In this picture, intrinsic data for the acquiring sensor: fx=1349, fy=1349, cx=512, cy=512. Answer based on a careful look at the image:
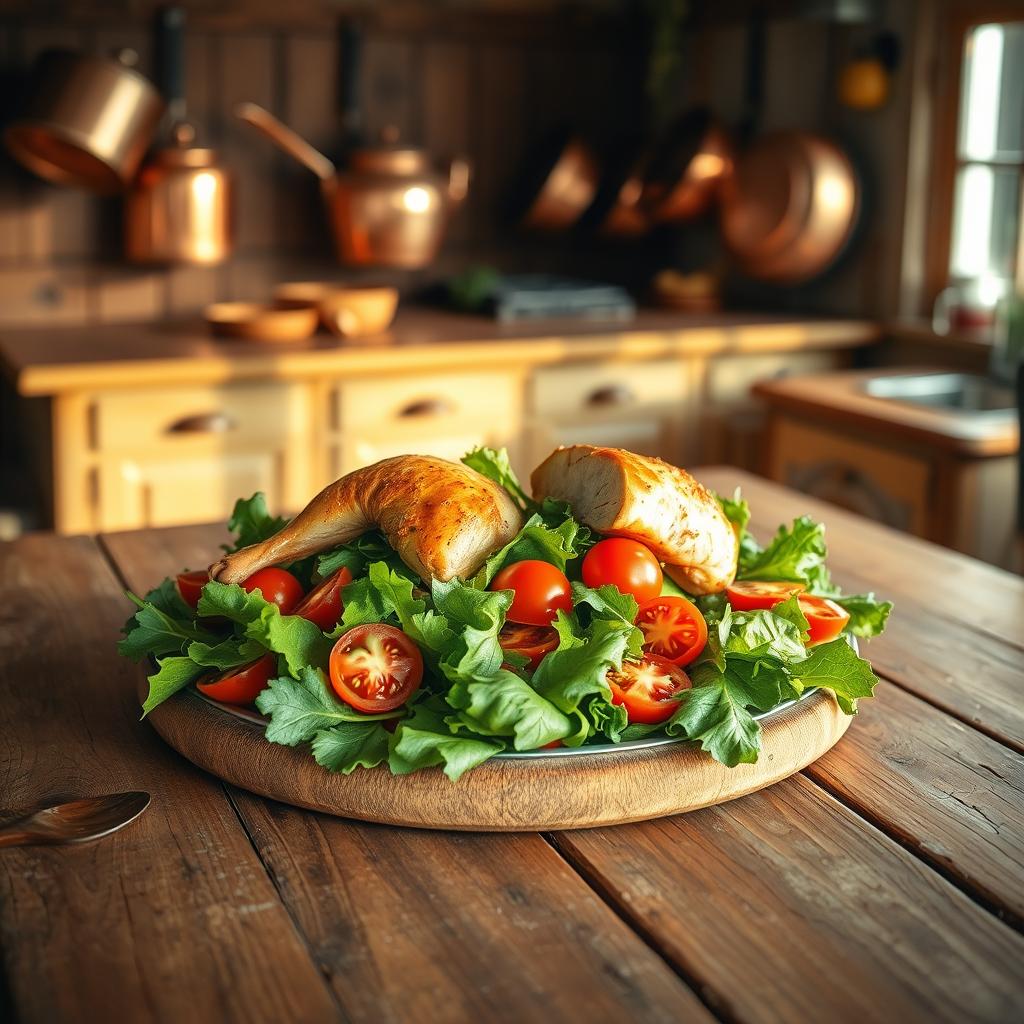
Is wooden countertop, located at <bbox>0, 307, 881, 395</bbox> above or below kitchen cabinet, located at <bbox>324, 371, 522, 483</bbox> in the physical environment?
above

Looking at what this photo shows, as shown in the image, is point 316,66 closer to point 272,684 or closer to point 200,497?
point 200,497

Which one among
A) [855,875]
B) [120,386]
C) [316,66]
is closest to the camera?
[855,875]

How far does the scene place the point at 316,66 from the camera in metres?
3.30

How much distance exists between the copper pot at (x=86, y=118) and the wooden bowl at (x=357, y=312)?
1.73 ft

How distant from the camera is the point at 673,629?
1060mm

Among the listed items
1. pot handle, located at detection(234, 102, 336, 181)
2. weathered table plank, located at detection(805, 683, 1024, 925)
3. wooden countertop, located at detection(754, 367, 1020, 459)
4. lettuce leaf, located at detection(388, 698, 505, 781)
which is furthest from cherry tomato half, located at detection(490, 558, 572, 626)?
pot handle, located at detection(234, 102, 336, 181)

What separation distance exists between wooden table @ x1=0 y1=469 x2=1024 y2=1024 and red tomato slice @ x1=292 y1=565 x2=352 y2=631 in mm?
146

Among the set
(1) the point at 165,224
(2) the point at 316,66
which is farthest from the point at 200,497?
(2) the point at 316,66

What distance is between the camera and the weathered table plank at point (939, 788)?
909 millimetres

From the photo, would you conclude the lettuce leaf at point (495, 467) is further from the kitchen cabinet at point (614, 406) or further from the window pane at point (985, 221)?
the window pane at point (985, 221)

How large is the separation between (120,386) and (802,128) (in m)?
1.86

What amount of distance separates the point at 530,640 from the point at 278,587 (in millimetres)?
225

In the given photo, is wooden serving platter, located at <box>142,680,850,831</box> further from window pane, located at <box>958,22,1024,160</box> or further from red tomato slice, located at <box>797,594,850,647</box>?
window pane, located at <box>958,22,1024,160</box>

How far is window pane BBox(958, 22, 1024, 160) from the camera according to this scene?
2.95 meters
